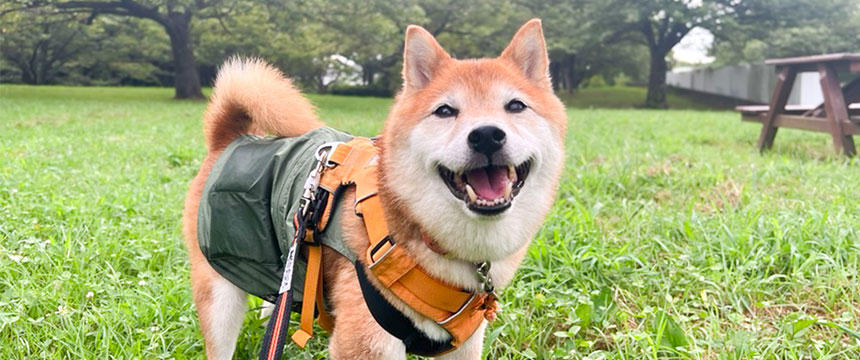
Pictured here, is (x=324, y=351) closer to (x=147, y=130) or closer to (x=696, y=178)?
(x=696, y=178)

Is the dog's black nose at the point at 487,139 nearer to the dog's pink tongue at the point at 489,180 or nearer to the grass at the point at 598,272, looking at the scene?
the dog's pink tongue at the point at 489,180

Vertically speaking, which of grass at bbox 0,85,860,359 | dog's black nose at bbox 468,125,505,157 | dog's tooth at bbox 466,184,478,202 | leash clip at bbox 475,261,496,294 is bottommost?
grass at bbox 0,85,860,359

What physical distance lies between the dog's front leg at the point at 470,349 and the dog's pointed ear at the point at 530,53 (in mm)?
813

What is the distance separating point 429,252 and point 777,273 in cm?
193

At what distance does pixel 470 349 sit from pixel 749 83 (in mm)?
27947

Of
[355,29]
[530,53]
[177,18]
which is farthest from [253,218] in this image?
[177,18]

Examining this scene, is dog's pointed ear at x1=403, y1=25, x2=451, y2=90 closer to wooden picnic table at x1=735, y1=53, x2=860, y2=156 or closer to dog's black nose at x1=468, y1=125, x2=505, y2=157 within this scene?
dog's black nose at x1=468, y1=125, x2=505, y2=157

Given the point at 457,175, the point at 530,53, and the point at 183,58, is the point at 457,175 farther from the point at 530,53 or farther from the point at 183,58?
the point at 183,58

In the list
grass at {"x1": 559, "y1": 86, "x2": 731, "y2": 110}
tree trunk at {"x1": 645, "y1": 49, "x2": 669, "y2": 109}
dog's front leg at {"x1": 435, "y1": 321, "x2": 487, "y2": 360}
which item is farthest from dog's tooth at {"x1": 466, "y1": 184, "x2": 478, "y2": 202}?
tree trunk at {"x1": 645, "y1": 49, "x2": 669, "y2": 109}

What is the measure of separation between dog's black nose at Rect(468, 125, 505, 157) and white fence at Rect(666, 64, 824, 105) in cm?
2096

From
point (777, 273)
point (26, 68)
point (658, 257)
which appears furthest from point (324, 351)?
point (26, 68)

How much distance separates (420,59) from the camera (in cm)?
176

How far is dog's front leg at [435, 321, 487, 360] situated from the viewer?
1.75 m

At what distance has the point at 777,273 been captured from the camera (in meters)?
2.61
